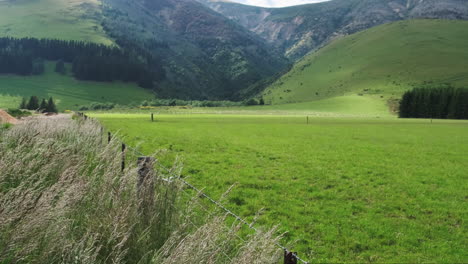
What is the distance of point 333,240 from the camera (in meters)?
10.5

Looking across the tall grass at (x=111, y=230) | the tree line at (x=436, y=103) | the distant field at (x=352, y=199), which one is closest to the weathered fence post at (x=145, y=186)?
the tall grass at (x=111, y=230)

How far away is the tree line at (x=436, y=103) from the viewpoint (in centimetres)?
12450

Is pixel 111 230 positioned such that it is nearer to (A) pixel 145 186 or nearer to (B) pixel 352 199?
(A) pixel 145 186

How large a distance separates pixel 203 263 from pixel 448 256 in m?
8.32

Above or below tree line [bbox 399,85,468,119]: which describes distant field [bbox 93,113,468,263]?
below

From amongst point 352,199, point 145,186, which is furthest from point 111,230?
point 352,199

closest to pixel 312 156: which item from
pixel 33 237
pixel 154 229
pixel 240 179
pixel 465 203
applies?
pixel 240 179

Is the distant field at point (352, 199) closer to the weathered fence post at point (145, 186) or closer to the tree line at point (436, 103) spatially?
the weathered fence post at point (145, 186)

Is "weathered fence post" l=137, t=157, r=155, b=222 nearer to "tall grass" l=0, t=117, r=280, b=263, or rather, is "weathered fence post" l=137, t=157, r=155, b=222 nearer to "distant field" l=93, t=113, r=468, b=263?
"tall grass" l=0, t=117, r=280, b=263

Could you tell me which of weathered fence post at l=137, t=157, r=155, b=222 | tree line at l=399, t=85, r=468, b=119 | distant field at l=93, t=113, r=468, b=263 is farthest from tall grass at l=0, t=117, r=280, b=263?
tree line at l=399, t=85, r=468, b=119

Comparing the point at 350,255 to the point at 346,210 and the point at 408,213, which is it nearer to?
the point at 346,210

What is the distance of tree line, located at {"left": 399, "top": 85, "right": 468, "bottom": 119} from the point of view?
124500mm

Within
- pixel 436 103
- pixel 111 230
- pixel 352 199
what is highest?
pixel 436 103

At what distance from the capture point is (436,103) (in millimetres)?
130500
